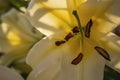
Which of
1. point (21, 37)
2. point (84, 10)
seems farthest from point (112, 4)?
point (21, 37)

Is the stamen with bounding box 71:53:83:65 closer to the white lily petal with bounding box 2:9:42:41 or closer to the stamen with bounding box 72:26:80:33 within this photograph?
the stamen with bounding box 72:26:80:33

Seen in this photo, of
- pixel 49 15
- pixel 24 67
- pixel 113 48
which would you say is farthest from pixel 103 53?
pixel 24 67

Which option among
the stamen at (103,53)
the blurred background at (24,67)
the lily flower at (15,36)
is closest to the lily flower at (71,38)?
the stamen at (103,53)

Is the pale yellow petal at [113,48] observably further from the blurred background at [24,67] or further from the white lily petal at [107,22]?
the blurred background at [24,67]

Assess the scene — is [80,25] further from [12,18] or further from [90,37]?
[12,18]

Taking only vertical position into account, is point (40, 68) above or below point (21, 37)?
above

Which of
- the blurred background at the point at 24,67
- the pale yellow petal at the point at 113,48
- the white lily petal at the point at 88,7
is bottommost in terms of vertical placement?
the blurred background at the point at 24,67

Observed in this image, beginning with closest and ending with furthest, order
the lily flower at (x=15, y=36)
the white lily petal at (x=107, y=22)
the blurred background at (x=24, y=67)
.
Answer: the white lily petal at (x=107, y=22), the blurred background at (x=24, y=67), the lily flower at (x=15, y=36)

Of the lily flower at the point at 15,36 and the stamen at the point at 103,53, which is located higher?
the stamen at the point at 103,53

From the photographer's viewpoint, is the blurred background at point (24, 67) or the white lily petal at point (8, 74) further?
the blurred background at point (24, 67)
